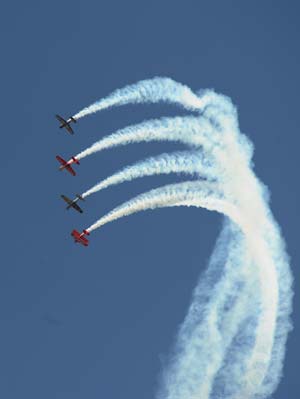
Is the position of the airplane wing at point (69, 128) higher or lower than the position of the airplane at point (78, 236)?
higher

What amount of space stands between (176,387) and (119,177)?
11.7 metres

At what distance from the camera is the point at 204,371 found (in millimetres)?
71938

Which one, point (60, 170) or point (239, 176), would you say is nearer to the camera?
point (239, 176)

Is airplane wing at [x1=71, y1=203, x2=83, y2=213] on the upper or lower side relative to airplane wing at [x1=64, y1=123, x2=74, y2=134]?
lower

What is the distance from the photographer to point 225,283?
7081 centimetres

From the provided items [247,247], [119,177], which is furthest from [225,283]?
[119,177]

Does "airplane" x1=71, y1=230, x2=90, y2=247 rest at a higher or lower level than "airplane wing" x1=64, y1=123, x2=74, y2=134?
lower

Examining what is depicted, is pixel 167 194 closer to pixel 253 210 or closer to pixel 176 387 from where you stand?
pixel 253 210

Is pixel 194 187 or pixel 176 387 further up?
pixel 194 187

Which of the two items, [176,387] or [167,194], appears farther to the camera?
[176,387]

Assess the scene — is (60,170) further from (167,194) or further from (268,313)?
(268,313)

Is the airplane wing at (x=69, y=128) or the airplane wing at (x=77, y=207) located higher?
the airplane wing at (x=69, y=128)

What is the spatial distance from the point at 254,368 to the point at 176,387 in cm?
448

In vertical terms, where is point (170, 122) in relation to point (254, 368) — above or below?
above
